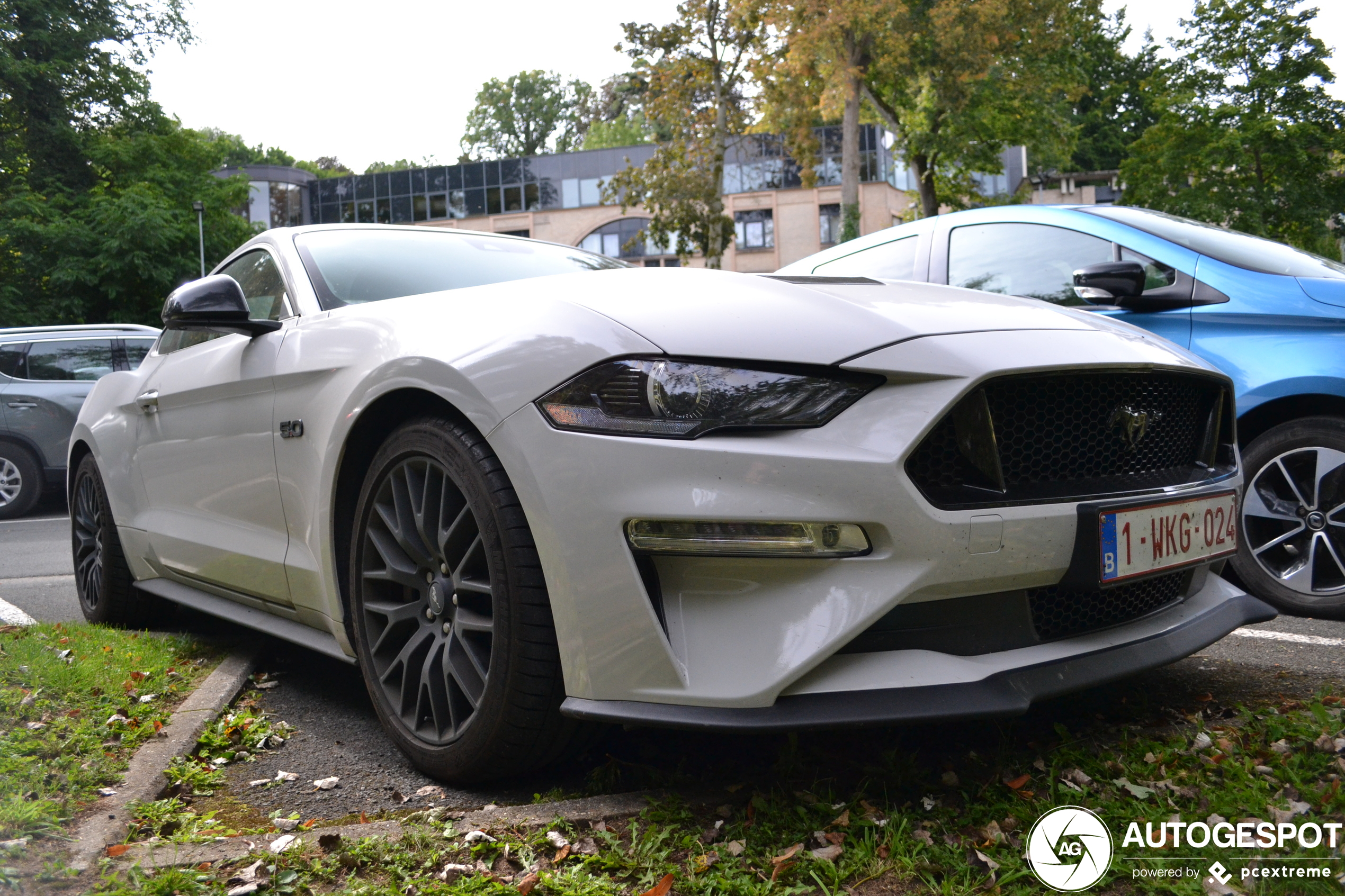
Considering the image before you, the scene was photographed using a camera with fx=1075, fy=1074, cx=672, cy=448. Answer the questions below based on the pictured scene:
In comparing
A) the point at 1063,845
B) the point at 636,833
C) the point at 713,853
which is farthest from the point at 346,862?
the point at 1063,845

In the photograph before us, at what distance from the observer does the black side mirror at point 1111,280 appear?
3945 mm

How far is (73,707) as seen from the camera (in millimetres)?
3121

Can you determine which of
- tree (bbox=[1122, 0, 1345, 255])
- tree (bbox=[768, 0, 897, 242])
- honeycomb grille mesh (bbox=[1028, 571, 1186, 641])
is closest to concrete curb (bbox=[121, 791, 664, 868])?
honeycomb grille mesh (bbox=[1028, 571, 1186, 641])

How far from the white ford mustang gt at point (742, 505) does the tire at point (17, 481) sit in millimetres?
8900

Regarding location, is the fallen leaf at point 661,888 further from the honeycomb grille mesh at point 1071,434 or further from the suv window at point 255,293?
the suv window at point 255,293

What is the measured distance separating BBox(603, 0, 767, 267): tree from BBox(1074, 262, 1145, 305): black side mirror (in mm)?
23289

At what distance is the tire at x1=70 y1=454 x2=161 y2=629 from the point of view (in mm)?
4395

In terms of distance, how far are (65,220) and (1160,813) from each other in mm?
27816

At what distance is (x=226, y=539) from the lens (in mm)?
3369

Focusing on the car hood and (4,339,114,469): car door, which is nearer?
the car hood

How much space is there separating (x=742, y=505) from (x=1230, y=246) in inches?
124

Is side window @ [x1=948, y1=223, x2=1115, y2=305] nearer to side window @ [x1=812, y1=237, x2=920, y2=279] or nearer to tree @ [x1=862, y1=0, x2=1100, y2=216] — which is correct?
side window @ [x1=812, y1=237, x2=920, y2=279]

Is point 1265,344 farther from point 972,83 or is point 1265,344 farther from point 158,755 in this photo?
point 972,83

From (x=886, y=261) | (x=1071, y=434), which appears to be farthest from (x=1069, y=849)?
(x=886, y=261)
